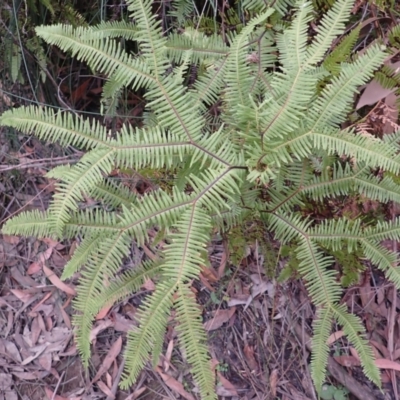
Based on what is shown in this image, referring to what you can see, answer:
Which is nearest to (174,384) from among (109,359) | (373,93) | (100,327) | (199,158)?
(109,359)

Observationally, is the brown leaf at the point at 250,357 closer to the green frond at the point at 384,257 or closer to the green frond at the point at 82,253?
the green frond at the point at 384,257

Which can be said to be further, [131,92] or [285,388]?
[131,92]

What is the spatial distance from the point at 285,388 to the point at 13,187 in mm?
1742

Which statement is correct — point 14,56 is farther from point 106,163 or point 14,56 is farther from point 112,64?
point 106,163

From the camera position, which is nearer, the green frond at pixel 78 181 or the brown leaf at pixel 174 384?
the green frond at pixel 78 181

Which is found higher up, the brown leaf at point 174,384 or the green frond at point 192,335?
the green frond at point 192,335

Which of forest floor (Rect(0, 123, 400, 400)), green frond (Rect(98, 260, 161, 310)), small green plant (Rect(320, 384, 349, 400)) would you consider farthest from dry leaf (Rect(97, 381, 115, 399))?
small green plant (Rect(320, 384, 349, 400))

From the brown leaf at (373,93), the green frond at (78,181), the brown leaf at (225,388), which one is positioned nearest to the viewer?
the green frond at (78,181)

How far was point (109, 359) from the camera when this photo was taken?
2.37 metres

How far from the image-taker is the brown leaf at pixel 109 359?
7.75 feet

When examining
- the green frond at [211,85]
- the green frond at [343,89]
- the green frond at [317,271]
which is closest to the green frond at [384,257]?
the green frond at [317,271]

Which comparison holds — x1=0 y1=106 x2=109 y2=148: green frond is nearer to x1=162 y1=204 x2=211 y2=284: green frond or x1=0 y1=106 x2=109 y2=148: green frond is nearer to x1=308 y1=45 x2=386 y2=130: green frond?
x1=162 y1=204 x2=211 y2=284: green frond

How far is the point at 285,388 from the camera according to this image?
2119 millimetres

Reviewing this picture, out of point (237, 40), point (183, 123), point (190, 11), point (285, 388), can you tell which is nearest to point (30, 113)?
point (183, 123)
